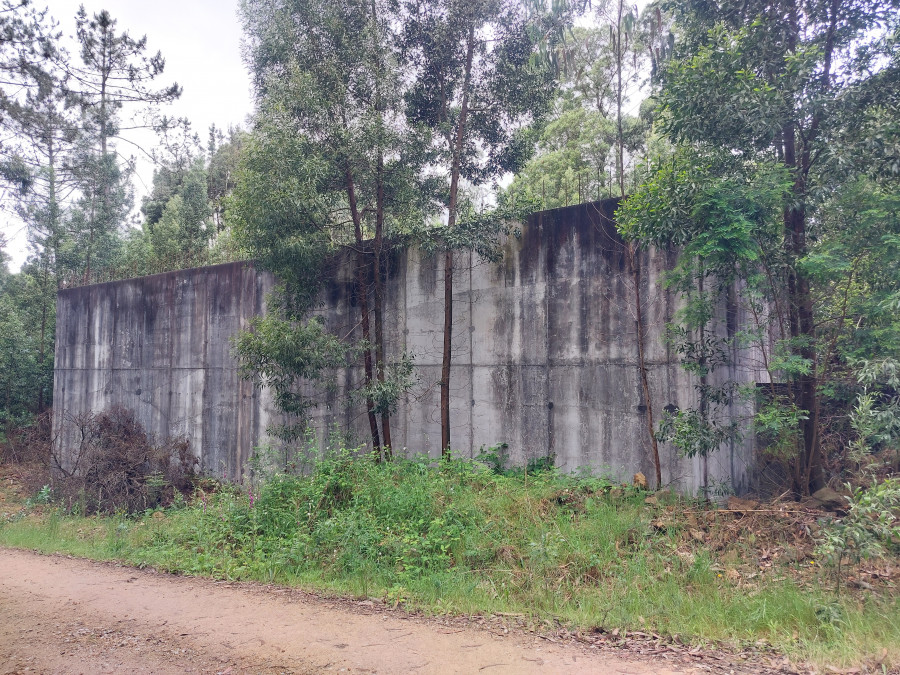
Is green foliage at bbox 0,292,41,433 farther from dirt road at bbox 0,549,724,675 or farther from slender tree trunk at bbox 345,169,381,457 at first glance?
dirt road at bbox 0,549,724,675

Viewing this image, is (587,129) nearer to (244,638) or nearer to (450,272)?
(450,272)

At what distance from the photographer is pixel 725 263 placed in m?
6.96

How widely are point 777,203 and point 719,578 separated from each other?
4.04m

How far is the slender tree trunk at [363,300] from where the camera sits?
395 inches

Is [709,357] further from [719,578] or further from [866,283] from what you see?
[719,578]

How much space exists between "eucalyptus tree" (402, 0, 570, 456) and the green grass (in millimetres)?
2183

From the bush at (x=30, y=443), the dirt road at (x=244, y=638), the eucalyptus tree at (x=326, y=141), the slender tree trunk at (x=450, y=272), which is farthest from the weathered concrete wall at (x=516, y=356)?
the bush at (x=30, y=443)

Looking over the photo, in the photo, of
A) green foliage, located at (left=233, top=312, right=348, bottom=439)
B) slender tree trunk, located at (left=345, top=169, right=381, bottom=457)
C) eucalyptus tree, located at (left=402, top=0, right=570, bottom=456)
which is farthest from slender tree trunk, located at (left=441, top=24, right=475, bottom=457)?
green foliage, located at (left=233, top=312, right=348, bottom=439)

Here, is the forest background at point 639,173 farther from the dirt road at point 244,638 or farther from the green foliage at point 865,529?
the dirt road at point 244,638

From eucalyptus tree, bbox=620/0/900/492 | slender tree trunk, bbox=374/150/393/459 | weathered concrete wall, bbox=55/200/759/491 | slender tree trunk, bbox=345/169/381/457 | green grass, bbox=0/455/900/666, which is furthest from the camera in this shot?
slender tree trunk, bbox=345/169/381/457

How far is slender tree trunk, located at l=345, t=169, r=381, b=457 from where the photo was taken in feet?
32.9

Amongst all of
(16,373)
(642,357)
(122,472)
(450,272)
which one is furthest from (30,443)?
(642,357)

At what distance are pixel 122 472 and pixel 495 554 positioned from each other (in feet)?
28.5

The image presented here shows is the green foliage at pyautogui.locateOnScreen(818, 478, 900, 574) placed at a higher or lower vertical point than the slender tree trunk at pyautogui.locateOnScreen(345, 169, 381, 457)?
lower
